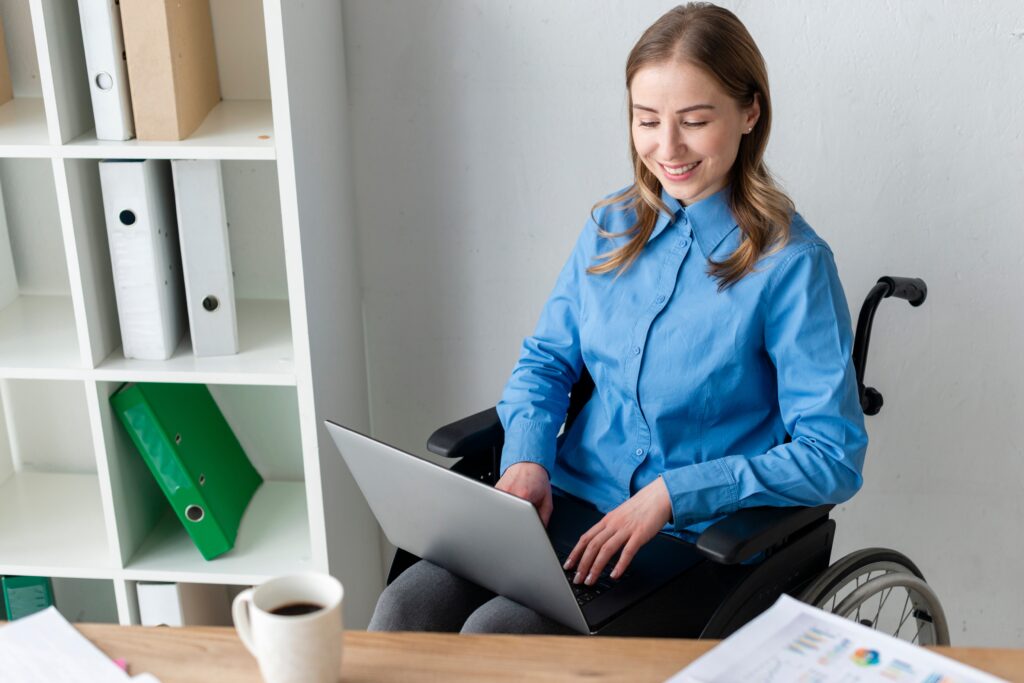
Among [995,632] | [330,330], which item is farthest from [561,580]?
[995,632]

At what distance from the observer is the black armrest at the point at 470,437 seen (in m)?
1.67

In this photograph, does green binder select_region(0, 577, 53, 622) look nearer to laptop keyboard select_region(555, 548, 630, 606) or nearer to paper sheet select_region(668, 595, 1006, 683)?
laptop keyboard select_region(555, 548, 630, 606)

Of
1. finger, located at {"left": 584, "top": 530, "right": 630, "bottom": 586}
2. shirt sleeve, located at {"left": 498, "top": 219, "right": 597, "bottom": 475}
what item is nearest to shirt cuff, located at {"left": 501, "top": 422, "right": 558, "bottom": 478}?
shirt sleeve, located at {"left": 498, "top": 219, "right": 597, "bottom": 475}

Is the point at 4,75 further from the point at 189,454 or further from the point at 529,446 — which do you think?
the point at 529,446

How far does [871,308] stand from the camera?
68.2 inches

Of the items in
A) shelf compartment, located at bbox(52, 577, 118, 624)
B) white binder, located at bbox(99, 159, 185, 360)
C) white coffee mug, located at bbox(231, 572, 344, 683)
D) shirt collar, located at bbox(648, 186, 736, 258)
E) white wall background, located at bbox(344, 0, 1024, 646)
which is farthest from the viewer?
shelf compartment, located at bbox(52, 577, 118, 624)

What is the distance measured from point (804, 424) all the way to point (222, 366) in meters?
0.97

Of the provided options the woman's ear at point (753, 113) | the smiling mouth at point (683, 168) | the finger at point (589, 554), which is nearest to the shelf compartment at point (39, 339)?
the finger at point (589, 554)

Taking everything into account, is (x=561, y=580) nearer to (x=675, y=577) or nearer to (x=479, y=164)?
(x=675, y=577)

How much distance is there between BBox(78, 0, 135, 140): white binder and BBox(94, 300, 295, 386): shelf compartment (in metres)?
0.39

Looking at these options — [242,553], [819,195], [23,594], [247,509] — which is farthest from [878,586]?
[23,594]

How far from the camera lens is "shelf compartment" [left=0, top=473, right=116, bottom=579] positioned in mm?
2057

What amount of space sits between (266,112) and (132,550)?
2.74 ft

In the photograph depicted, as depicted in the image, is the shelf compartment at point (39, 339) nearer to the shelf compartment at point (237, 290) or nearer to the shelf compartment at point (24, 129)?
the shelf compartment at point (237, 290)
